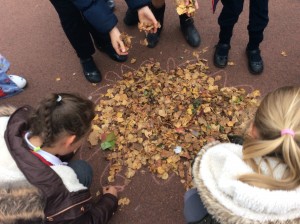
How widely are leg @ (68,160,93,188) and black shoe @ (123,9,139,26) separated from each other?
1.73m

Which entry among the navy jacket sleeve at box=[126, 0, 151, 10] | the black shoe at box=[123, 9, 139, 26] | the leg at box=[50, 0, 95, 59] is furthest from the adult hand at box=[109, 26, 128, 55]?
the black shoe at box=[123, 9, 139, 26]

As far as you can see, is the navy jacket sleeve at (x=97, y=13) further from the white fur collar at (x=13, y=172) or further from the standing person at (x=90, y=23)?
the white fur collar at (x=13, y=172)

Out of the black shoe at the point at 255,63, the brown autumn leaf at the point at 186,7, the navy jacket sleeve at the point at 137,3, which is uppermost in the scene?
the navy jacket sleeve at the point at 137,3

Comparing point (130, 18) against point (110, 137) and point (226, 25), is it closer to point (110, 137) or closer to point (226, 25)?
point (226, 25)

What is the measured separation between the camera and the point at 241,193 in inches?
47.6

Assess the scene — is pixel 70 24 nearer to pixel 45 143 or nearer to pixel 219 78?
pixel 45 143

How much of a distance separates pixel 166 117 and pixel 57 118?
1.15 meters

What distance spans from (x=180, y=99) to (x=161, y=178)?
744 millimetres

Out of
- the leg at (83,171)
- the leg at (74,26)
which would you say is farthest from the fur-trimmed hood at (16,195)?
the leg at (74,26)

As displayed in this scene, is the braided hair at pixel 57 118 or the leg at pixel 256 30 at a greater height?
the braided hair at pixel 57 118

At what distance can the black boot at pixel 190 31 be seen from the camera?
122 inches

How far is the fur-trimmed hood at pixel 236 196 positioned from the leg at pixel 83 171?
39.7 inches

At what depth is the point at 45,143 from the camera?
5.46 ft

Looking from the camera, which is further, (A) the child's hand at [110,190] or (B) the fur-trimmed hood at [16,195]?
(A) the child's hand at [110,190]
